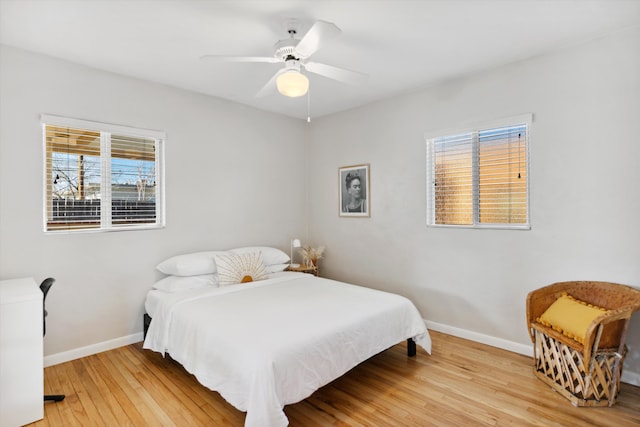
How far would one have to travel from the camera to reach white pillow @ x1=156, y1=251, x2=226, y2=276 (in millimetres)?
3209

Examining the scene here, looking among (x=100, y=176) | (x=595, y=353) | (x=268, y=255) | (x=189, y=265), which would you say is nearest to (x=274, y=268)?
(x=268, y=255)

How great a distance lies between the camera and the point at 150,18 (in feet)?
7.41

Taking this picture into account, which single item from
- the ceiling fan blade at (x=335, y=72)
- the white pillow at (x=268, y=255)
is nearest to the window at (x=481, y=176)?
the ceiling fan blade at (x=335, y=72)

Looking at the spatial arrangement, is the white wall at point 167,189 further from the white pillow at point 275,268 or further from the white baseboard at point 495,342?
the white baseboard at point 495,342

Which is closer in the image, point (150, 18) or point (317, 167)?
point (150, 18)

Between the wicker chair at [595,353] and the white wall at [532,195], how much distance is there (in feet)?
0.64

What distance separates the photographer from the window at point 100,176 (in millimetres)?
2869

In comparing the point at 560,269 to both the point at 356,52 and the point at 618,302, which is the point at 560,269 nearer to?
the point at 618,302

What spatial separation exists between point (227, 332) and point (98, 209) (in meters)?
1.91

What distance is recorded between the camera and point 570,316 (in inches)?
93.7

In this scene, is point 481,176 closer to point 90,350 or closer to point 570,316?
point 570,316

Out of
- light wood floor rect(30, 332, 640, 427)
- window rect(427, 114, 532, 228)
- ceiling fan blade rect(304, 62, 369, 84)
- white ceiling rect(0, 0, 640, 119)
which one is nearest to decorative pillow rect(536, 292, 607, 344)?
light wood floor rect(30, 332, 640, 427)

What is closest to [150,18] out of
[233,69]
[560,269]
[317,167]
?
[233,69]

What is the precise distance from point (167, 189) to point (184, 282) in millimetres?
1013
